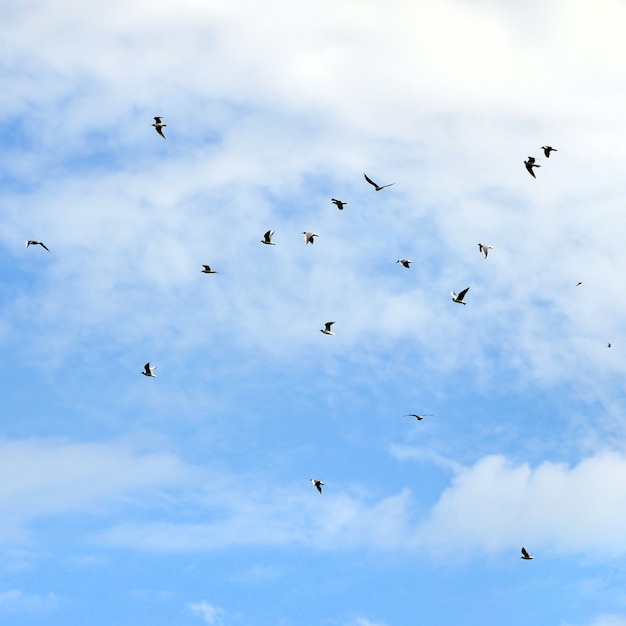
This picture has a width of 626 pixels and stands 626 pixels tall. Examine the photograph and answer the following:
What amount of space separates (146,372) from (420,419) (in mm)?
24704

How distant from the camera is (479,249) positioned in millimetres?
105750

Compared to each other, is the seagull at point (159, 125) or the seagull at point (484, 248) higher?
the seagull at point (159, 125)

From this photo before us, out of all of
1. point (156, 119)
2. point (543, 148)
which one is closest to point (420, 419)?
point (543, 148)

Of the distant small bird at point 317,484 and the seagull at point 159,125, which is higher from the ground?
the seagull at point 159,125

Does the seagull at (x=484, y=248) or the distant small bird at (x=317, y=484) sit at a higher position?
the seagull at (x=484, y=248)

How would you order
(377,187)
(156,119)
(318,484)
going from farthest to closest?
(156,119) → (318,484) → (377,187)

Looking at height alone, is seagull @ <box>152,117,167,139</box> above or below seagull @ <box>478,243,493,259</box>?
above

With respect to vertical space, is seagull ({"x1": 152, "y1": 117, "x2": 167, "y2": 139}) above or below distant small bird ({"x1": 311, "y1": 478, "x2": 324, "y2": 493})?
above

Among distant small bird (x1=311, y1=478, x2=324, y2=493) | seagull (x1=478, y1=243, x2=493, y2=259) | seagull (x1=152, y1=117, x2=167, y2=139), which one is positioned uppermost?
seagull (x1=152, y1=117, x2=167, y2=139)

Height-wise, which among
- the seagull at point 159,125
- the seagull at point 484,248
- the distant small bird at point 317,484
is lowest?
the distant small bird at point 317,484

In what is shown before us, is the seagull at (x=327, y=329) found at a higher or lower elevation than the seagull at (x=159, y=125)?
lower

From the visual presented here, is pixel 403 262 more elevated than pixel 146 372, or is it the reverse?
pixel 403 262

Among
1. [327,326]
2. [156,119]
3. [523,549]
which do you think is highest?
[156,119]

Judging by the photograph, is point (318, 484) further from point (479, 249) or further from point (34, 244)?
point (34, 244)
